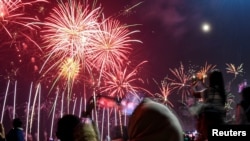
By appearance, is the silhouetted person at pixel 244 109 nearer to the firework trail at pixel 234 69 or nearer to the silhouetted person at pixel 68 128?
the silhouetted person at pixel 68 128

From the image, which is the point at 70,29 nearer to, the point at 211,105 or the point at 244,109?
the point at 244,109

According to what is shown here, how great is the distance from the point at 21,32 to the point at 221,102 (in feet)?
57.0

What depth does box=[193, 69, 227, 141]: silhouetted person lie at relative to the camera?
4.25 metres

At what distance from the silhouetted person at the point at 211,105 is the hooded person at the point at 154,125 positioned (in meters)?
2.28

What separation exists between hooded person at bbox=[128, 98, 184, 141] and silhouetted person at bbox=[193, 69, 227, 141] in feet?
7.50

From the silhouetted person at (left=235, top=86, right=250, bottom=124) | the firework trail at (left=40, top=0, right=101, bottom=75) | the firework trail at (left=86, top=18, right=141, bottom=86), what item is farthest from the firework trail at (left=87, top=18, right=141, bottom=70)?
the silhouetted person at (left=235, top=86, right=250, bottom=124)

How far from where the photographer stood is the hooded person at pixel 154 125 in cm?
185

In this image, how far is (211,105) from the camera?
4414 millimetres

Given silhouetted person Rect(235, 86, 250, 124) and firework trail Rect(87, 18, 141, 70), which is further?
firework trail Rect(87, 18, 141, 70)

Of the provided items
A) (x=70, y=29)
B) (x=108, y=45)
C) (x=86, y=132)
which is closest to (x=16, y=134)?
(x=86, y=132)

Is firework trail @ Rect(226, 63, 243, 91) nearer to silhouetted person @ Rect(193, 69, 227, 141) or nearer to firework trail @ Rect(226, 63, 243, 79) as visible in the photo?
firework trail @ Rect(226, 63, 243, 79)

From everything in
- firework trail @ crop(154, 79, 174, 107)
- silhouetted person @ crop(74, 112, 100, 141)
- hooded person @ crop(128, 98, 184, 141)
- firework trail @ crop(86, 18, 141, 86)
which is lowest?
silhouetted person @ crop(74, 112, 100, 141)

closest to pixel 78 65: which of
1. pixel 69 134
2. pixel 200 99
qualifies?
pixel 200 99

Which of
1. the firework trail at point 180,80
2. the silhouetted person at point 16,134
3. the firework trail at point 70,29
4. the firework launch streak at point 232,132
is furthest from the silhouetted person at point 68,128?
the firework trail at point 180,80
